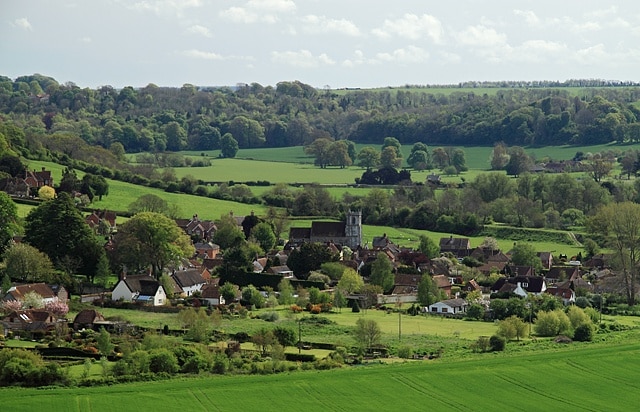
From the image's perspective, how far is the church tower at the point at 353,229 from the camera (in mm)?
76438

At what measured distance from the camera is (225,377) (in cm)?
3759

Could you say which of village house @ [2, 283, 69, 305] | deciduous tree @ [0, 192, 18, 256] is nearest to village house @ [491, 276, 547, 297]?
village house @ [2, 283, 69, 305]

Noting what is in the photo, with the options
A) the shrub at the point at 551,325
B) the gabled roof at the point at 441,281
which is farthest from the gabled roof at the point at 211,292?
the shrub at the point at 551,325

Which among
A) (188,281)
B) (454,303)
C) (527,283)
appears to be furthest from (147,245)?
(527,283)

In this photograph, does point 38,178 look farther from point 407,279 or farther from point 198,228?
point 407,279

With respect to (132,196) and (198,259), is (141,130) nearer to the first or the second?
(132,196)

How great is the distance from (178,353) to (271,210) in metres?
42.8

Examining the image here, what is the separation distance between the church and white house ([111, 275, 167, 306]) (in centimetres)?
2138

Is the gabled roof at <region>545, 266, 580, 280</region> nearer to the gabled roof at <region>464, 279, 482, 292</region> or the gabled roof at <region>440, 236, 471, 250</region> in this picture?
the gabled roof at <region>464, 279, 482, 292</region>

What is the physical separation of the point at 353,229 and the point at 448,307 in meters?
21.3

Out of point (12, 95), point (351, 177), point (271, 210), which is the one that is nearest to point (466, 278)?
point (271, 210)

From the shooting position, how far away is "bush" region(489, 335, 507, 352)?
43.9 meters

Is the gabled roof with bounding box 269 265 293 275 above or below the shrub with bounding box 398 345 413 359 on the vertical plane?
above

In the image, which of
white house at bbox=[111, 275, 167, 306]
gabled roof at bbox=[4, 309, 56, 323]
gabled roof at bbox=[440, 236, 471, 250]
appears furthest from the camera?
gabled roof at bbox=[440, 236, 471, 250]
